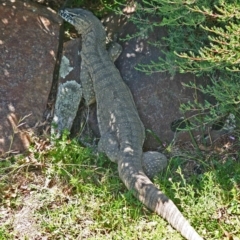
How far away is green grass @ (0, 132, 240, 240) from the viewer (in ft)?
15.7

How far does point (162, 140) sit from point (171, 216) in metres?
1.32

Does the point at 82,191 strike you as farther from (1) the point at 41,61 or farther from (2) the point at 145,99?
(1) the point at 41,61

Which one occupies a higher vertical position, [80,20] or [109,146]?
[80,20]

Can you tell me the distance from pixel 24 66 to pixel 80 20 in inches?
39.9

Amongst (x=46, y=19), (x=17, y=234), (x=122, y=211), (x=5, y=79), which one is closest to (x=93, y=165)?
(x=122, y=211)

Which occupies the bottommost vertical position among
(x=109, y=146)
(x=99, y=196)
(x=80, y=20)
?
(x=99, y=196)

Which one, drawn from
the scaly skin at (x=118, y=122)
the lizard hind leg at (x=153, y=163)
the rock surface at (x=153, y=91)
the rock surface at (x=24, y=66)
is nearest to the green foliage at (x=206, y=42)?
the rock surface at (x=153, y=91)

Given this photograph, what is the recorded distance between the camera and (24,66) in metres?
6.21

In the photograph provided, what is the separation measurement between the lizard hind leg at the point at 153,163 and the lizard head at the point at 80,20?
6.68ft

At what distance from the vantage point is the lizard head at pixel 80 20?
21.7 feet

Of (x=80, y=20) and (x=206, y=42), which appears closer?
(x=206, y=42)

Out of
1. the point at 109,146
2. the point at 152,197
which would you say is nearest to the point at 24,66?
the point at 109,146

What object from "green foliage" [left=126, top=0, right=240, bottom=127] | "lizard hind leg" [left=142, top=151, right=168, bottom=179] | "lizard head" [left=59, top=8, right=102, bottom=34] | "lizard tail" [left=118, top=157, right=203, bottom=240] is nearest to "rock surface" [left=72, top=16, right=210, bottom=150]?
"green foliage" [left=126, top=0, right=240, bottom=127]

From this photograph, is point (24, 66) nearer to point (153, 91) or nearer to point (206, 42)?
point (153, 91)
